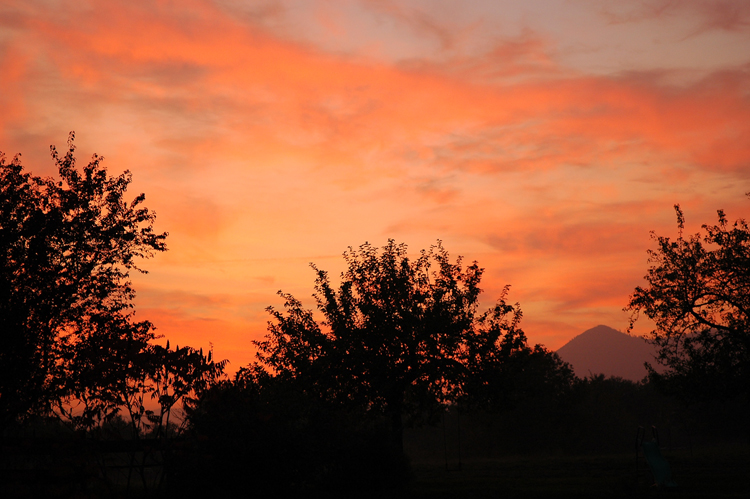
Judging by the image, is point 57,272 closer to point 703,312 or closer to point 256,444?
point 256,444

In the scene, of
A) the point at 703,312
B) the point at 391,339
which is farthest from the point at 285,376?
the point at 703,312

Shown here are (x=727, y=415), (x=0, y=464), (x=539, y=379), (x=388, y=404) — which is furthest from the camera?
(x=539, y=379)

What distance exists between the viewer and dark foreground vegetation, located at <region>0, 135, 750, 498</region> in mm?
16188

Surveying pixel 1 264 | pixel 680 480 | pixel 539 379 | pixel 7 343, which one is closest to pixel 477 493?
pixel 680 480

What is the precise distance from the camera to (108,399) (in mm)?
16109

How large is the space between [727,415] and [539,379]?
23.6m

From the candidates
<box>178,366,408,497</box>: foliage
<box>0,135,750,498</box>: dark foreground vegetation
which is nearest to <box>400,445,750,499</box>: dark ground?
<box>0,135,750,498</box>: dark foreground vegetation

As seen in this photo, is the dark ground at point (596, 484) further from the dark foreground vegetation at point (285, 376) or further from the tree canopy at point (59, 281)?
the tree canopy at point (59, 281)

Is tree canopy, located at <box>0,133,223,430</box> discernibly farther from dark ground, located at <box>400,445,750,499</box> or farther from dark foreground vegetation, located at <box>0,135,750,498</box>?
dark ground, located at <box>400,445,750,499</box>

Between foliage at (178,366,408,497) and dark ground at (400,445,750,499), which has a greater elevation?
foliage at (178,366,408,497)

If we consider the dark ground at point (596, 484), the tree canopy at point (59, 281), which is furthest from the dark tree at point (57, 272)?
the dark ground at point (596, 484)

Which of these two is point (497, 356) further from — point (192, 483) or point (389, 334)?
point (192, 483)

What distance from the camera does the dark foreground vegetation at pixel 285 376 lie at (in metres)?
16.2

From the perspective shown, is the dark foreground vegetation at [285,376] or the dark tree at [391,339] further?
the dark tree at [391,339]
